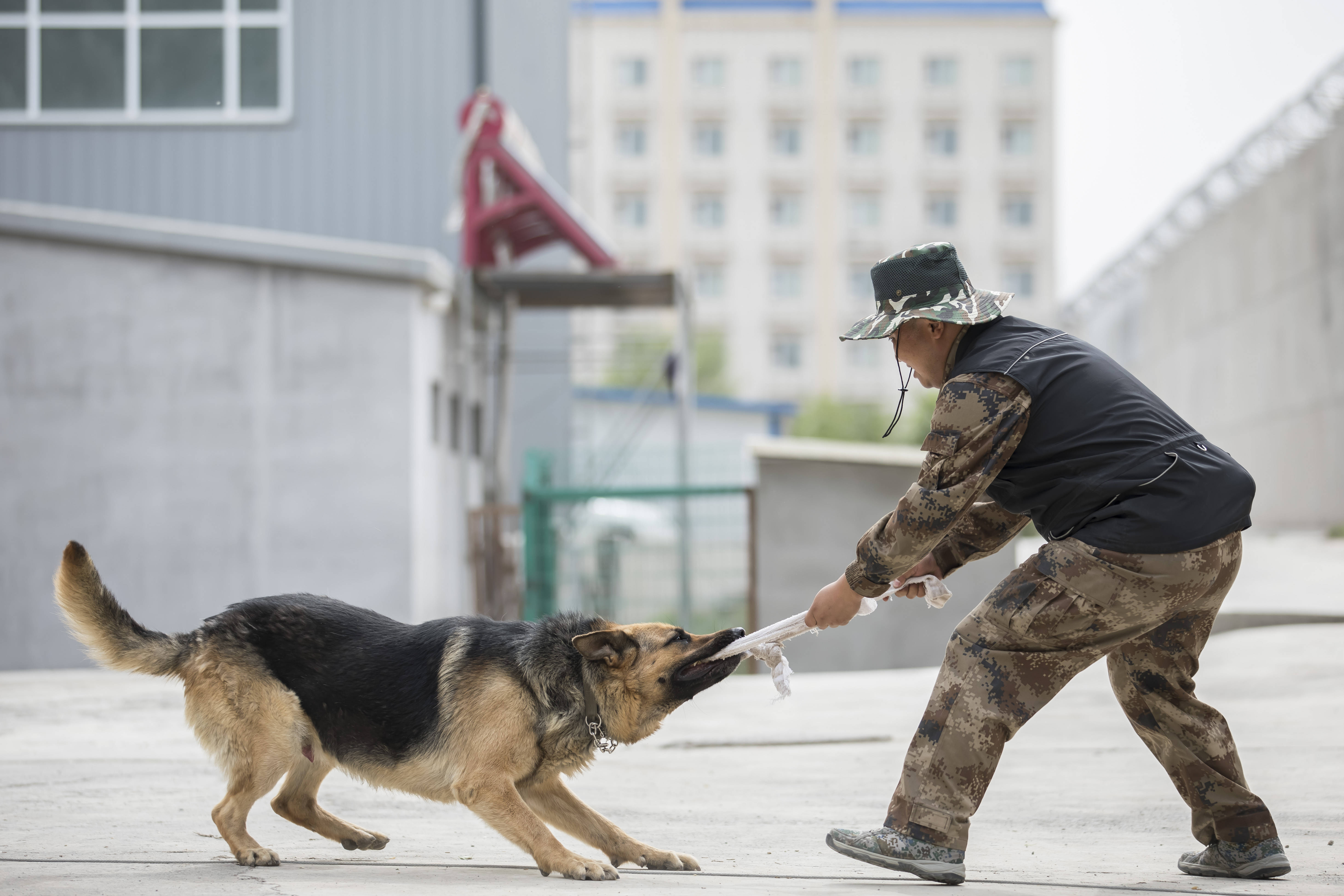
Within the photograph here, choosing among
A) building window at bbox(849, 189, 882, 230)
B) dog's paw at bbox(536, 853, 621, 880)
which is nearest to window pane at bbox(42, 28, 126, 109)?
dog's paw at bbox(536, 853, 621, 880)

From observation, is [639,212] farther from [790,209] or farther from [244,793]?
[244,793]

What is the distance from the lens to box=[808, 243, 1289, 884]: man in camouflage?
3422 millimetres

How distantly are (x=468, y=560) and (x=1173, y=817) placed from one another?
11.5m

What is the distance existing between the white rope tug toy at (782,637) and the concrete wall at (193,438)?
9.69 m

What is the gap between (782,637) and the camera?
4.00 m

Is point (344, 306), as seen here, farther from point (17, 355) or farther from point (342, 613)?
point (342, 613)

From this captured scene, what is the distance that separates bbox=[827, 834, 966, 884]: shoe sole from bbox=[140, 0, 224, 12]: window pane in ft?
58.9

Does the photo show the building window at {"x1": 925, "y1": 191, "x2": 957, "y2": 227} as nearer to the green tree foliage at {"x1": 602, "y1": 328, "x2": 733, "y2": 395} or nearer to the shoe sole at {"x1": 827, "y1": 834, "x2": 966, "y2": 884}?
the green tree foliage at {"x1": 602, "y1": 328, "x2": 733, "y2": 395}

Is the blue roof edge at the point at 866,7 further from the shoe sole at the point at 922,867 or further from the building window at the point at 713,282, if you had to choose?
the shoe sole at the point at 922,867

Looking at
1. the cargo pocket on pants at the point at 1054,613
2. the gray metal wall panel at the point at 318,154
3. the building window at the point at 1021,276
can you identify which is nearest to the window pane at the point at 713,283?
the building window at the point at 1021,276

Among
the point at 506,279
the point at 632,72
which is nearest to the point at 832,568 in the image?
the point at 506,279

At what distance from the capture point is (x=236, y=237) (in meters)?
13.3

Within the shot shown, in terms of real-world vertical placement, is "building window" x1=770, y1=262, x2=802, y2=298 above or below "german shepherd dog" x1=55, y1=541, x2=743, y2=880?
above

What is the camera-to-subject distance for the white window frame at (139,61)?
59.7ft
